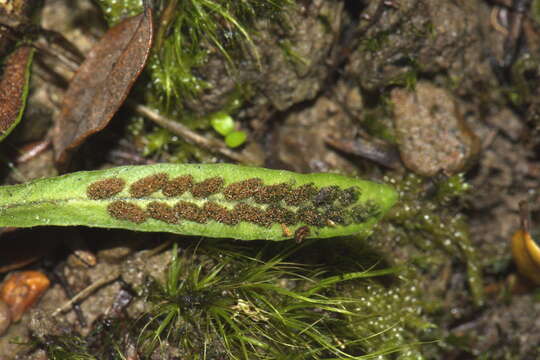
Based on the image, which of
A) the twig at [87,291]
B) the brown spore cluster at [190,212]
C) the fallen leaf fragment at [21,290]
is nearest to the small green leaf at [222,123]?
the brown spore cluster at [190,212]

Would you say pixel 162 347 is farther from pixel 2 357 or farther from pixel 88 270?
pixel 2 357

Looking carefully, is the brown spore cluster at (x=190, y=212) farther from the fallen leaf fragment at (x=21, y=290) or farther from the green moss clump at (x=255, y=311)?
the fallen leaf fragment at (x=21, y=290)

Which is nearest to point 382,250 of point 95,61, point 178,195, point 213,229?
point 213,229

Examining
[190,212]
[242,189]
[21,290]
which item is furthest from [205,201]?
[21,290]

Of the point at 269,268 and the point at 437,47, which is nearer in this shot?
the point at 269,268

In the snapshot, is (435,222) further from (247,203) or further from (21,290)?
(21,290)

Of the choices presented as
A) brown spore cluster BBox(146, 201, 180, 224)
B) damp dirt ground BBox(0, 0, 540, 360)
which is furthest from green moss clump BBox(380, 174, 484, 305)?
brown spore cluster BBox(146, 201, 180, 224)
